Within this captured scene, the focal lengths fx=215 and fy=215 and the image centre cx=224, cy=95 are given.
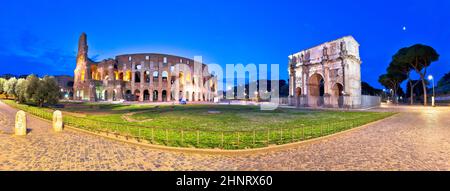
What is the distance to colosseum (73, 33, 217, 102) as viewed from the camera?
69688 mm

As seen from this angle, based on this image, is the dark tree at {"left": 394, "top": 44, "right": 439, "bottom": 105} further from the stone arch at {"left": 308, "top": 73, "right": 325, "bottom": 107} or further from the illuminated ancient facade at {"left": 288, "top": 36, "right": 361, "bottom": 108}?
the stone arch at {"left": 308, "top": 73, "right": 325, "bottom": 107}

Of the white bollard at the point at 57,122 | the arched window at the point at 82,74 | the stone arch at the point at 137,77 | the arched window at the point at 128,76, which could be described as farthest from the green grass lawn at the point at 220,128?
the arched window at the point at 82,74

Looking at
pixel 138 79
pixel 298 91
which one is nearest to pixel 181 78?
pixel 138 79

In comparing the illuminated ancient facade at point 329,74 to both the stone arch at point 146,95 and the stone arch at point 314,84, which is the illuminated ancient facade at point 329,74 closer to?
the stone arch at point 314,84

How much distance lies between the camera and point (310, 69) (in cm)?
4644

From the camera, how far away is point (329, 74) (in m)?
42.7

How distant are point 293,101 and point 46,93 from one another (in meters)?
46.5

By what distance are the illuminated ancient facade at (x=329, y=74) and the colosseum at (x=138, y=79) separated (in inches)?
1543

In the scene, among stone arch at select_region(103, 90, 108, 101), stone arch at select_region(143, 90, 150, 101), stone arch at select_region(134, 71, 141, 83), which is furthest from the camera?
stone arch at select_region(134, 71, 141, 83)

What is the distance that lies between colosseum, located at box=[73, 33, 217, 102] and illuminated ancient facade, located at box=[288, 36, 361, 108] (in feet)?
129

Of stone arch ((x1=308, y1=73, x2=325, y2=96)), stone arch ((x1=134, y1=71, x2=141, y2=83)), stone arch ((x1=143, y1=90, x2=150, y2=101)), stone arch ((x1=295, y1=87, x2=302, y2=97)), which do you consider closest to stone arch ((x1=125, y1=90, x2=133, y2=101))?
stone arch ((x1=143, y1=90, x2=150, y2=101))

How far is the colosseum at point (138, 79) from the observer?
6969cm
